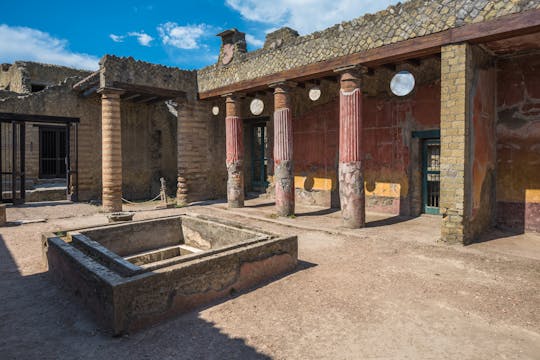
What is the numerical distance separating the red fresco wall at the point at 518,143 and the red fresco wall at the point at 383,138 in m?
1.43

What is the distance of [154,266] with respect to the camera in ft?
11.7

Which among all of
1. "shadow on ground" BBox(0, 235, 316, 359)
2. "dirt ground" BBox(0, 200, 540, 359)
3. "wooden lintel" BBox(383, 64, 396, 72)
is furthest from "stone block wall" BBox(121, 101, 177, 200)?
"shadow on ground" BBox(0, 235, 316, 359)

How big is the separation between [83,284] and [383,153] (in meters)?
7.86

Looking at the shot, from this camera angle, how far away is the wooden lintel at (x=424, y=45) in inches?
214

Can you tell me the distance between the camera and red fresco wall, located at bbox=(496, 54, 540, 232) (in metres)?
6.95

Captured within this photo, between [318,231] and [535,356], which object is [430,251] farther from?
[535,356]

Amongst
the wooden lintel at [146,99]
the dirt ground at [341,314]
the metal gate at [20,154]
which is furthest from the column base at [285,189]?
the metal gate at [20,154]

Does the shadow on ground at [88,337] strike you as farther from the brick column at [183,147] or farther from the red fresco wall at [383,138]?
the brick column at [183,147]

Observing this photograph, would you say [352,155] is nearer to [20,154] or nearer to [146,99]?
[146,99]

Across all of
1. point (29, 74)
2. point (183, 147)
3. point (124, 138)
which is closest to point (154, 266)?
point (183, 147)

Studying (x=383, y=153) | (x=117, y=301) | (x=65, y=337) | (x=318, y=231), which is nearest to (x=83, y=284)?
(x=65, y=337)

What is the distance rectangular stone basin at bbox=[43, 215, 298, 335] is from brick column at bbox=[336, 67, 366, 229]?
3.02 metres

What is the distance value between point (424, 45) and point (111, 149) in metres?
8.61

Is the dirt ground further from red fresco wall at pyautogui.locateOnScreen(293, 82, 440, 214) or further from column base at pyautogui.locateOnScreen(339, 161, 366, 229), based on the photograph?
red fresco wall at pyautogui.locateOnScreen(293, 82, 440, 214)
